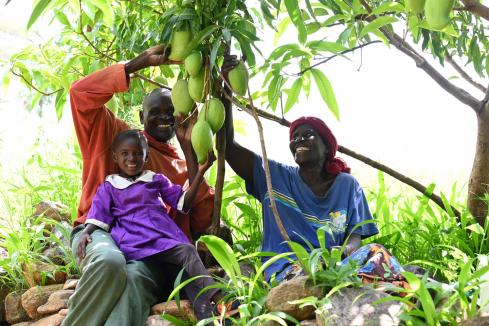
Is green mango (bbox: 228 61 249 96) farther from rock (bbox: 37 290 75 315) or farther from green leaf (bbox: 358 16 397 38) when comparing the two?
rock (bbox: 37 290 75 315)

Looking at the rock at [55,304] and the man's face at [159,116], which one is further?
the man's face at [159,116]

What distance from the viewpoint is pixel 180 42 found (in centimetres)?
190

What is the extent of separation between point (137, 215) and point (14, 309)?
0.74 metres

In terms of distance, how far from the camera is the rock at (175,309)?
2.19m

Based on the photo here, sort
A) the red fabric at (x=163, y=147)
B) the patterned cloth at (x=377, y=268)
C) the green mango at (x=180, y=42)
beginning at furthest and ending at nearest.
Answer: the red fabric at (x=163, y=147) < the patterned cloth at (x=377, y=268) < the green mango at (x=180, y=42)

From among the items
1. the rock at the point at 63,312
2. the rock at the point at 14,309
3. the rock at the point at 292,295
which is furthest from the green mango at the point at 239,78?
the rock at the point at 14,309

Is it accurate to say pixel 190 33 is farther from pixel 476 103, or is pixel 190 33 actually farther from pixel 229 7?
pixel 476 103

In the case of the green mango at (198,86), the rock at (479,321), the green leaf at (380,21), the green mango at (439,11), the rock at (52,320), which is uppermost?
the green leaf at (380,21)

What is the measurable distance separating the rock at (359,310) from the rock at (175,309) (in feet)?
1.68

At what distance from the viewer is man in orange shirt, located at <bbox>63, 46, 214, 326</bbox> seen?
2.12m

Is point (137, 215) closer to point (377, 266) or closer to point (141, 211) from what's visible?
point (141, 211)

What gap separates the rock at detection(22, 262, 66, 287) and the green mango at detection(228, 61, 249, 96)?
122 cm

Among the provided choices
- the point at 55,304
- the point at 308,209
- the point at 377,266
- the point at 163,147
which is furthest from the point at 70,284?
the point at 377,266

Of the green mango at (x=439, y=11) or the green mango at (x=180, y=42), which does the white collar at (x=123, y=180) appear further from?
the green mango at (x=439, y=11)
